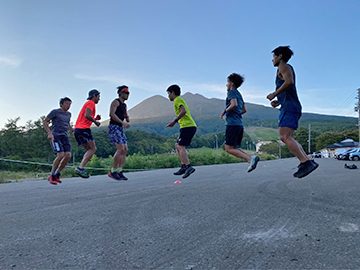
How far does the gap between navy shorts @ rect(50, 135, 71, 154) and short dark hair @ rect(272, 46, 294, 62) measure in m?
5.24

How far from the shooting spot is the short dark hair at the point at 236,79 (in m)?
5.61

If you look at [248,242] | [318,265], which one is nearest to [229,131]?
[248,242]

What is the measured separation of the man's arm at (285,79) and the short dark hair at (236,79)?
1.45 m

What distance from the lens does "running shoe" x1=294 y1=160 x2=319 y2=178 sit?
13.7 ft

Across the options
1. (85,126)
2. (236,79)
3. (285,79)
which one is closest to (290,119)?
(285,79)

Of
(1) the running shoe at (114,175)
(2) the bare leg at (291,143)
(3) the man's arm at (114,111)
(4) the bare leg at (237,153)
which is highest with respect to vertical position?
(3) the man's arm at (114,111)

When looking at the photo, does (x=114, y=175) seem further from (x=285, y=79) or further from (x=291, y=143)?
(x=285, y=79)

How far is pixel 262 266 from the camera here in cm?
191

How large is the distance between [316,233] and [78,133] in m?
5.73

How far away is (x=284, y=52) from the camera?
13.9ft

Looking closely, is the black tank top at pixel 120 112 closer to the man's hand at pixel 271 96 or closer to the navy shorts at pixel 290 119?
the man's hand at pixel 271 96

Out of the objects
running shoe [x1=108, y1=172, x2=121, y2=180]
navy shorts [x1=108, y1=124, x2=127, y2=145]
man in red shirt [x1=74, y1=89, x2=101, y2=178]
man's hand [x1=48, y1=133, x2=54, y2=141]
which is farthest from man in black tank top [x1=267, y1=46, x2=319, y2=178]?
man's hand [x1=48, y1=133, x2=54, y2=141]

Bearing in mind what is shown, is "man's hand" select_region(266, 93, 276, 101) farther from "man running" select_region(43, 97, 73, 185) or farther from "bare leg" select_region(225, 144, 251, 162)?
"man running" select_region(43, 97, 73, 185)

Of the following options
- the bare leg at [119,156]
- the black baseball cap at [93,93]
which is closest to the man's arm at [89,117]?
the black baseball cap at [93,93]
